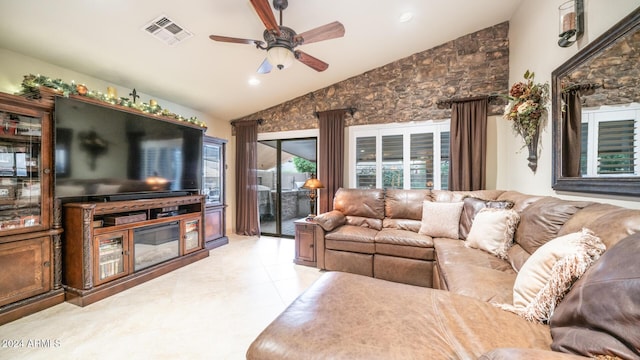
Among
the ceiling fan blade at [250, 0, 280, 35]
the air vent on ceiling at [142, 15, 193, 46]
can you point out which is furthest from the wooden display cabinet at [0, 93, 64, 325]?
the ceiling fan blade at [250, 0, 280, 35]

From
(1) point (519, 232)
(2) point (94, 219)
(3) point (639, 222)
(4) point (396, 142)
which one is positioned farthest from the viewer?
(4) point (396, 142)

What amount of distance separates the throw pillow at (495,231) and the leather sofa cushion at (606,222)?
2.07ft

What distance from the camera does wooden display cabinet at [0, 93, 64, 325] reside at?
201 cm

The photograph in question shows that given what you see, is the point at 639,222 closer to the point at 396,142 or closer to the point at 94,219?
the point at 396,142

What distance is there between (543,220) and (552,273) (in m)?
0.86

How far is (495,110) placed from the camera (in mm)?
3434

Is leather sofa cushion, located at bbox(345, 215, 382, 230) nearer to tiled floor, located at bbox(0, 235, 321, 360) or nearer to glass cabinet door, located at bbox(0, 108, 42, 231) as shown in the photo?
tiled floor, located at bbox(0, 235, 321, 360)

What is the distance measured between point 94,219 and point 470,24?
206 inches

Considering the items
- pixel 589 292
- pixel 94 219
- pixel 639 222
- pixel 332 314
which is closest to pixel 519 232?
pixel 639 222

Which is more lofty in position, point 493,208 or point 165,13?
point 165,13

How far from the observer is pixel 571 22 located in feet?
6.28

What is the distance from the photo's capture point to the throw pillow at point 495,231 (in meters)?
2.17

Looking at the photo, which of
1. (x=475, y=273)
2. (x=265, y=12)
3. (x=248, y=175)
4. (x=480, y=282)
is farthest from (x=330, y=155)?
(x=480, y=282)

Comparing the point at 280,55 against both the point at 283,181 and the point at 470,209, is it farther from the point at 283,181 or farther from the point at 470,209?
the point at 283,181
